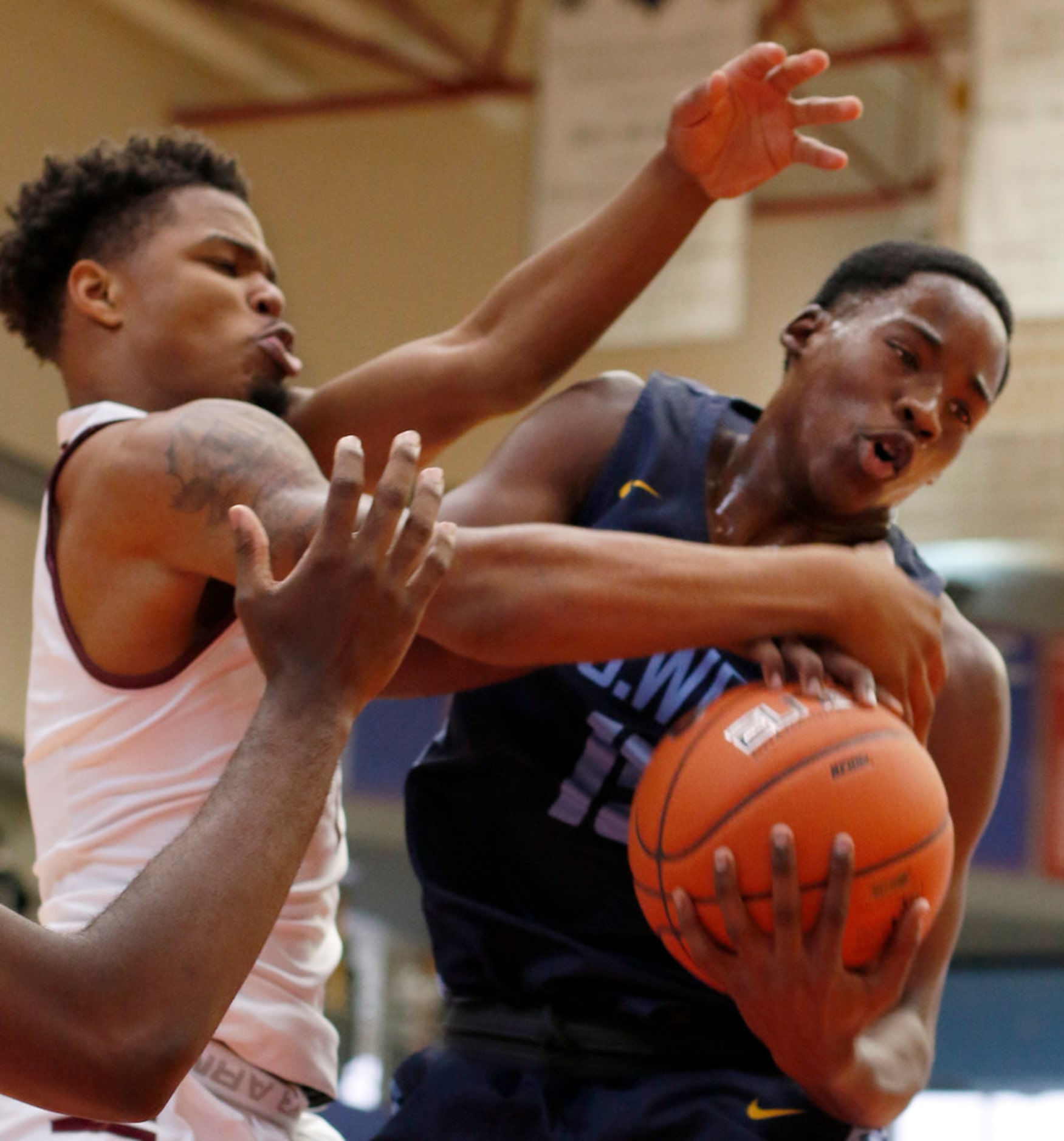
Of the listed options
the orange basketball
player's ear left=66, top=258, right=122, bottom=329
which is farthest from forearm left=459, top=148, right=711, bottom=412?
the orange basketball

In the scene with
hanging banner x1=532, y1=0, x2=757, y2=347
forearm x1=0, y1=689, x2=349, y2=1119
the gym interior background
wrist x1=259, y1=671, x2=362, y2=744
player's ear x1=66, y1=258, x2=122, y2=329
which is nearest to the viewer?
forearm x1=0, y1=689, x2=349, y2=1119

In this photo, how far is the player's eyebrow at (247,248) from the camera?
9.39 ft

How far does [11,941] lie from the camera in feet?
4.60

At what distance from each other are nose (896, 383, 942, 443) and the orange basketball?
0.53 metres

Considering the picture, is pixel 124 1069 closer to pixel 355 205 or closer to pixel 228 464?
pixel 228 464

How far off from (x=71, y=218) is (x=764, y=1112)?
1.95 meters

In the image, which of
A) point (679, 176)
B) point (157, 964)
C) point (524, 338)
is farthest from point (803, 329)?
point (157, 964)

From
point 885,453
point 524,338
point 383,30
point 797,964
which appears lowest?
point 797,964

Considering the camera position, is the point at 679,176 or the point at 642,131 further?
the point at 642,131

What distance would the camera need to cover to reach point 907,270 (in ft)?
9.31

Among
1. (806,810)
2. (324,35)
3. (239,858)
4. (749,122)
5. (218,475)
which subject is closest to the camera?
(239,858)

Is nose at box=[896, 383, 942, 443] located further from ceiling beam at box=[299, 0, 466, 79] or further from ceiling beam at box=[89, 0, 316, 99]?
ceiling beam at box=[89, 0, 316, 99]

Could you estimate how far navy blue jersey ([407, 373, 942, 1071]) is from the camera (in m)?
2.69

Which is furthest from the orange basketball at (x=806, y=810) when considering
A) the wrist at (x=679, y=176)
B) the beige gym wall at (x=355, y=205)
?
the beige gym wall at (x=355, y=205)
